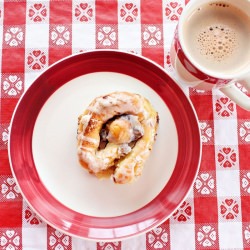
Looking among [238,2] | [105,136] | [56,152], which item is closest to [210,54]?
[238,2]

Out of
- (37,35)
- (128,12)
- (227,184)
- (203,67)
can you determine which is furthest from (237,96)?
(37,35)

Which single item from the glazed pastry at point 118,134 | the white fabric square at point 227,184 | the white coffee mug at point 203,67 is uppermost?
the white coffee mug at point 203,67

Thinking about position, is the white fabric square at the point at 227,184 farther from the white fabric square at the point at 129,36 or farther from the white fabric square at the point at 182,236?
the white fabric square at the point at 129,36

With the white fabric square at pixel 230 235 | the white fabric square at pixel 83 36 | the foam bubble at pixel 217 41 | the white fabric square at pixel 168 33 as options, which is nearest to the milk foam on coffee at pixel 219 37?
the foam bubble at pixel 217 41

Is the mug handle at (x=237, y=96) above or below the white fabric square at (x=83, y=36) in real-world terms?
below

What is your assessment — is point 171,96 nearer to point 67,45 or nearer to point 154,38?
point 154,38

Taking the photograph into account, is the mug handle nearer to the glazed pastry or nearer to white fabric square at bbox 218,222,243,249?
the glazed pastry

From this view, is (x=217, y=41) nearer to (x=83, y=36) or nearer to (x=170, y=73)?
(x=170, y=73)
